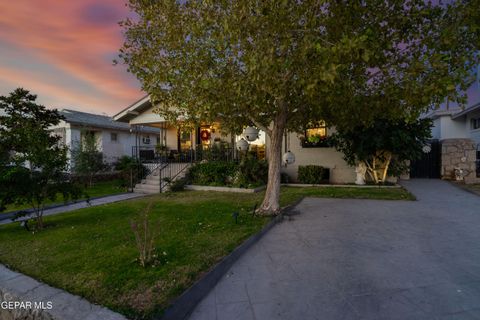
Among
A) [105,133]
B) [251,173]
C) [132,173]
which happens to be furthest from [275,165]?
[105,133]

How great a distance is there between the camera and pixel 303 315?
249 cm

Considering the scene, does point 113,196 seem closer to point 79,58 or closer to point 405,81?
point 79,58

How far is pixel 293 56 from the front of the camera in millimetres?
4430

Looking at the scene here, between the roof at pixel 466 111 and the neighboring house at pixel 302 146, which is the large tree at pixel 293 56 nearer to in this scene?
the neighboring house at pixel 302 146

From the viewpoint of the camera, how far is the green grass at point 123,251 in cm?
281

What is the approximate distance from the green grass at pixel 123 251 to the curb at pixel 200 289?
0.34 ft

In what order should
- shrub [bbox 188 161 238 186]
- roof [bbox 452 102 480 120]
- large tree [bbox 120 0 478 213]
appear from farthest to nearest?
roof [bbox 452 102 480 120] → shrub [bbox 188 161 238 186] → large tree [bbox 120 0 478 213]

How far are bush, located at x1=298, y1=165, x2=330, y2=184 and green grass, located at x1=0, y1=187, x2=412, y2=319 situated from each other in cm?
533

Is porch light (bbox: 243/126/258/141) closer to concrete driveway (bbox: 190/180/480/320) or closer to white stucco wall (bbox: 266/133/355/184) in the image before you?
concrete driveway (bbox: 190/180/480/320)

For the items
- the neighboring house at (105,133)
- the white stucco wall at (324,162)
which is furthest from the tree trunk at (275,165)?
the neighboring house at (105,133)

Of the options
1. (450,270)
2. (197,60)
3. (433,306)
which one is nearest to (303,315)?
(433,306)

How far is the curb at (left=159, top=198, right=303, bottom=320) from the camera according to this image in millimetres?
2469

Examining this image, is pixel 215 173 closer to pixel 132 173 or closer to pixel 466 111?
pixel 132 173

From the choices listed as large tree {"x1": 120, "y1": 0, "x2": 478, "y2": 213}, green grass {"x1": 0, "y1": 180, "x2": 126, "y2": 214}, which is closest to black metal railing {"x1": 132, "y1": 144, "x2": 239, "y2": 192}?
green grass {"x1": 0, "y1": 180, "x2": 126, "y2": 214}
